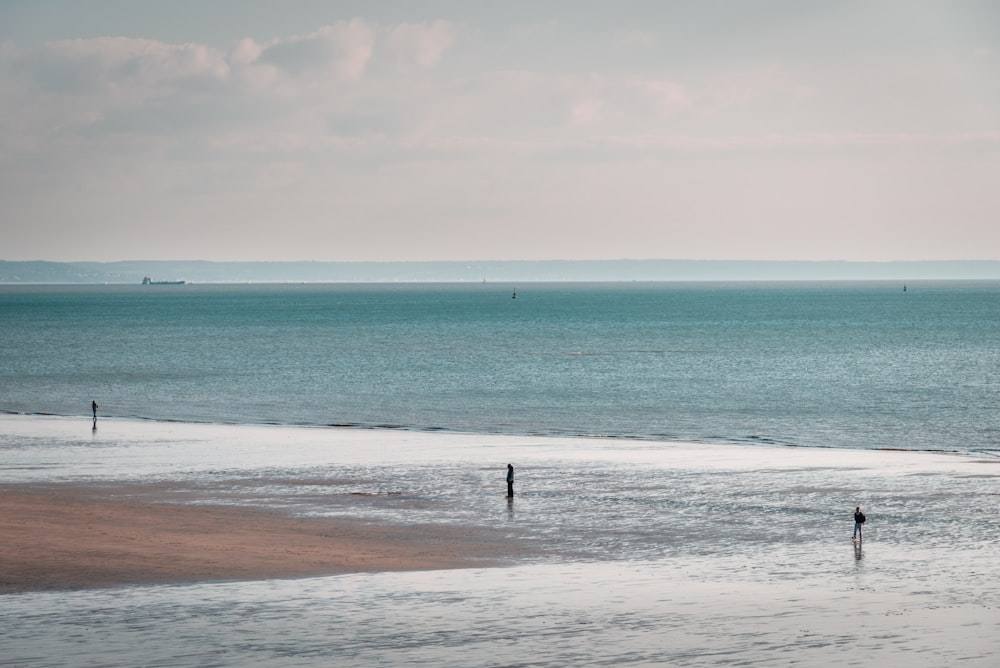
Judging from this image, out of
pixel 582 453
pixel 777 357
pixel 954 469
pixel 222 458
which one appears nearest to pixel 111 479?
pixel 222 458

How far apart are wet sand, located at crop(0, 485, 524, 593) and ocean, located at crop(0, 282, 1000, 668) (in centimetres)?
117

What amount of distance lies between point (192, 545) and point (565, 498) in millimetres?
13937

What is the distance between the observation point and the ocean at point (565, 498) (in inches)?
957

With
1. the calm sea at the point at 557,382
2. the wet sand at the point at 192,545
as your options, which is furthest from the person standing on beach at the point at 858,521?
the calm sea at the point at 557,382

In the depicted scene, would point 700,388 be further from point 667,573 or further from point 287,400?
point 667,573

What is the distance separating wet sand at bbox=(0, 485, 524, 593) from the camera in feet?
97.3

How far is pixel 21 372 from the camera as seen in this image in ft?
336

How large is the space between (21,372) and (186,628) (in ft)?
280

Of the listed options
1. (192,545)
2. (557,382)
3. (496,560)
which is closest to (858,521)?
(496,560)

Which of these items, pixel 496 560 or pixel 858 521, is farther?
pixel 858 521

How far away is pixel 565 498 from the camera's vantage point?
41406 mm

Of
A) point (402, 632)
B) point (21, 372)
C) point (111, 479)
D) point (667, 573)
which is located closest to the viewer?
point (402, 632)

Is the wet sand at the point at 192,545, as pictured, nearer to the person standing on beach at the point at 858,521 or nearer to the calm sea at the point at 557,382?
the person standing on beach at the point at 858,521

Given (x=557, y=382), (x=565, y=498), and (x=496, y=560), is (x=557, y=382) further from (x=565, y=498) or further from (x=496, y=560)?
(x=496, y=560)
